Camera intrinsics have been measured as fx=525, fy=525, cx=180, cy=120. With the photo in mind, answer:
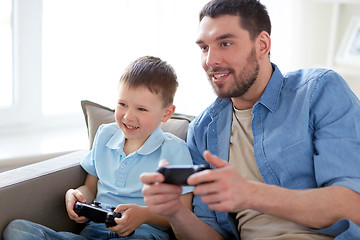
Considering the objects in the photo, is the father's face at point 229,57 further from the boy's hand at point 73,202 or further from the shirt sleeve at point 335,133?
the boy's hand at point 73,202

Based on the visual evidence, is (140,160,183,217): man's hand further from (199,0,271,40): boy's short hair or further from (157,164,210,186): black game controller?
(199,0,271,40): boy's short hair

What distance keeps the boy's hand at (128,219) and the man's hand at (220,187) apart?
1.23 ft

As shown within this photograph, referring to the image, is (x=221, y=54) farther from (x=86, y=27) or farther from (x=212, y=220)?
(x=86, y=27)

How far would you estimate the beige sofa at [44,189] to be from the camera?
1427mm

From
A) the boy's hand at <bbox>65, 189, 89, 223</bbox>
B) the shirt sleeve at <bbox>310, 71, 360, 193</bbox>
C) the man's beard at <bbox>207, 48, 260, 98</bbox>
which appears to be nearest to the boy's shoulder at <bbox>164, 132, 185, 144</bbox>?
the man's beard at <bbox>207, 48, 260, 98</bbox>

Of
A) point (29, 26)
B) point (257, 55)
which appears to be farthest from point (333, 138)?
point (29, 26)

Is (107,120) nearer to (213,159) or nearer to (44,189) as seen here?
(44,189)

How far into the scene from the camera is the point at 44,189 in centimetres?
152

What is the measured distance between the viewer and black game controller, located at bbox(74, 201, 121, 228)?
55.2 inches

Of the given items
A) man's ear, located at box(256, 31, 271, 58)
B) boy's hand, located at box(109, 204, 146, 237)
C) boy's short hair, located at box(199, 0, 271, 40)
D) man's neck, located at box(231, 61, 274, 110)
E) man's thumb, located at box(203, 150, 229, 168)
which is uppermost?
boy's short hair, located at box(199, 0, 271, 40)

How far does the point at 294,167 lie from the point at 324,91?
0.22 meters

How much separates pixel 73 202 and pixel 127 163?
0.67 ft

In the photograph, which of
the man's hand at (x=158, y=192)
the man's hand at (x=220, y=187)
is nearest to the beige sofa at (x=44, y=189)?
the man's hand at (x=158, y=192)

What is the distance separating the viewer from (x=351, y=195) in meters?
1.29
